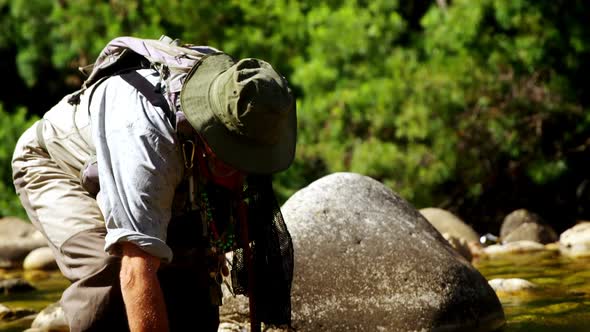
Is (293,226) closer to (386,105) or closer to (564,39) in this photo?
(386,105)

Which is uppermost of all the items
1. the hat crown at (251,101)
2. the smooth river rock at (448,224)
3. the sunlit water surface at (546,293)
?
the hat crown at (251,101)

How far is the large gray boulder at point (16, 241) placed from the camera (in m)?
11.2

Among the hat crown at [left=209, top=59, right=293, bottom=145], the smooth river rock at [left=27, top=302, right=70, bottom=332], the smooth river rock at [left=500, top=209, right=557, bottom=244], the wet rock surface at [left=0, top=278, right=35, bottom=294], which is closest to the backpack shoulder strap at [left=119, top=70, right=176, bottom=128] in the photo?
the hat crown at [left=209, top=59, right=293, bottom=145]

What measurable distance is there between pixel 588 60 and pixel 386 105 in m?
2.13

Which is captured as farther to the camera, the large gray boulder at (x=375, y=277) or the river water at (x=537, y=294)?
the river water at (x=537, y=294)

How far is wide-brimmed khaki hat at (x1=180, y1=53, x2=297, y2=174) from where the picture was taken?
318 cm

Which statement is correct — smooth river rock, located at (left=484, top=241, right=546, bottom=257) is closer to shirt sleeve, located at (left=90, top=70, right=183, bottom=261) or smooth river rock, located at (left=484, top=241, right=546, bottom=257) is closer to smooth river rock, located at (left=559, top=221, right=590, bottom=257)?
smooth river rock, located at (left=559, top=221, right=590, bottom=257)

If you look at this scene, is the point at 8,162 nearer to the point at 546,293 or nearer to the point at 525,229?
the point at 525,229

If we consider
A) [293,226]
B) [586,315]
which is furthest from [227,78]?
[586,315]

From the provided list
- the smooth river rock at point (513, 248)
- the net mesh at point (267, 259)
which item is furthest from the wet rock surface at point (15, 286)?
the net mesh at point (267, 259)

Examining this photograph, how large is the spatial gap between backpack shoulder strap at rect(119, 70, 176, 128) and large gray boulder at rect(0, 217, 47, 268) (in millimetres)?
8174

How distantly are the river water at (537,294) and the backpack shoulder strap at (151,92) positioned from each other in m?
3.22

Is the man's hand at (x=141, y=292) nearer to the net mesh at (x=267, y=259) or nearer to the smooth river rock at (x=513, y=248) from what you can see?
the net mesh at (x=267, y=259)

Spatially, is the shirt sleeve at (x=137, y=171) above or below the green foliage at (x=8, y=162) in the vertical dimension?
below
